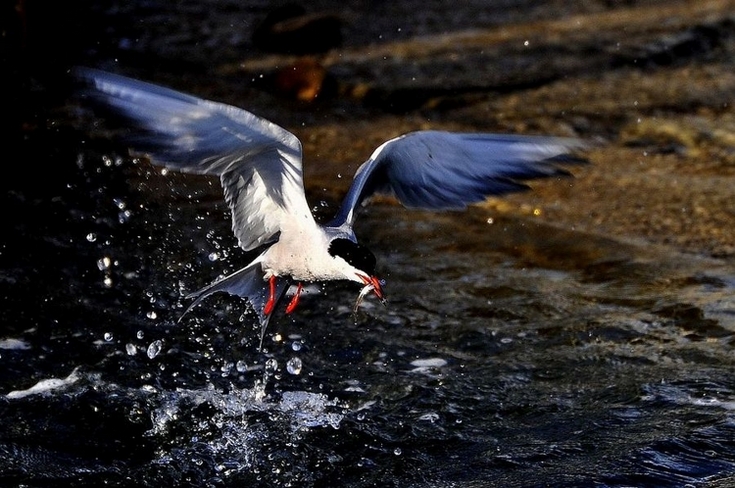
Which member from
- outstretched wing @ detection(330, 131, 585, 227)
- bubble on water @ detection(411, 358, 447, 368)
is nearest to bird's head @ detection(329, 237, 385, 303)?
outstretched wing @ detection(330, 131, 585, 227)

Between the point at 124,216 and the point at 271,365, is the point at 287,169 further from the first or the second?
the point at 124,216

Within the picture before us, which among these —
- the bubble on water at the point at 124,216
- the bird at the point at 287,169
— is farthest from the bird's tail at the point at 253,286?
the bubble on water at the point at 124,216

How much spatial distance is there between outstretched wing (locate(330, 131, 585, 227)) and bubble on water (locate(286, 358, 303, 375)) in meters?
0.79

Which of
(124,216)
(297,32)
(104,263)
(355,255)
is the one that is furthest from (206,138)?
(297,32)

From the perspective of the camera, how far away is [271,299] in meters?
5.28

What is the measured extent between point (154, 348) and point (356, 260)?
1337mm

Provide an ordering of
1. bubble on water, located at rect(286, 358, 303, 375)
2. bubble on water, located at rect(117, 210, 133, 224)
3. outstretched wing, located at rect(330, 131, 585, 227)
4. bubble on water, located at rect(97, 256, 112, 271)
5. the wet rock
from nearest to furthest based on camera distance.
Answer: outstretched wing, located at rect(330, 131, 585, 227) → bubble on water, located at rect(286, 358, 303, 375) → bubble on water, located at rect(97, 256, 112, 271) → bubble on water, located at rect(117, 210, 133, 224) → the wet rock

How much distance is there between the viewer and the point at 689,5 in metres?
10.3

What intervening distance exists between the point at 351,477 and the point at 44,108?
4.61 m

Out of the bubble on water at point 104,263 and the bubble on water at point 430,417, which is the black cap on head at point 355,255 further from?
the bubble on water at point 104,263

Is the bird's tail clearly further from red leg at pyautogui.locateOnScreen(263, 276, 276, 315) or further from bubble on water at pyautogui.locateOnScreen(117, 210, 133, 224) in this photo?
bubble on water at pyautogui.locateOnScreen(117, 210, 133, 224)

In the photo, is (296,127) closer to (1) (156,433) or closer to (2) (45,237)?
(2) (45,237)

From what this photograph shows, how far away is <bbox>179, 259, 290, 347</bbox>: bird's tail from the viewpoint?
207 inches

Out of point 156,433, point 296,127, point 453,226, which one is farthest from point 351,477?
point 296,127
